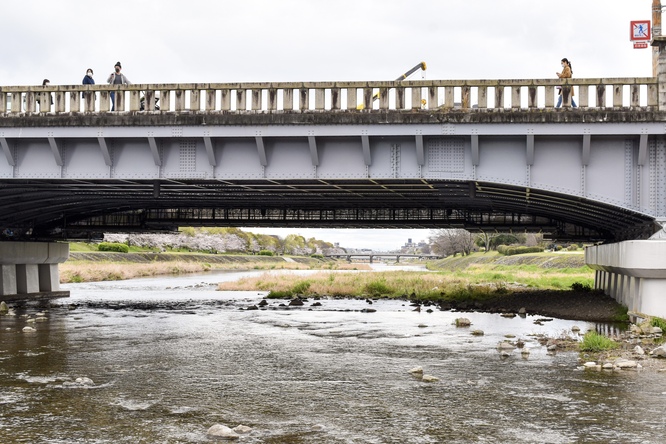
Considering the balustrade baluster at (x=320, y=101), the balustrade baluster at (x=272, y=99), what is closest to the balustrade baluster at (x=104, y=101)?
the balustrade baluster at (x=272, y=99)

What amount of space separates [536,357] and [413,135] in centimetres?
866

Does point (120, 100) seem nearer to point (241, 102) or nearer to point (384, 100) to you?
point (241, 102)

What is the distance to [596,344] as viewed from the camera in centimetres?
2162

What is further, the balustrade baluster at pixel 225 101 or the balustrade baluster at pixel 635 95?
the balustrade baluster at pixel 225 101

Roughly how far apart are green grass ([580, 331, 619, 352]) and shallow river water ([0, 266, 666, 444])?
100 cm

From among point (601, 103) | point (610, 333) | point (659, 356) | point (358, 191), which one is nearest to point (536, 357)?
point (659, 356)

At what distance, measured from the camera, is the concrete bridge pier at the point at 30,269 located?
43.9 metres

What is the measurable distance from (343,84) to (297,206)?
1634 centimetres

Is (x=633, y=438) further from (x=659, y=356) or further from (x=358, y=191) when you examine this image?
(x=358, y=191)

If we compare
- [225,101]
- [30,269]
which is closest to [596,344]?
[225,101]

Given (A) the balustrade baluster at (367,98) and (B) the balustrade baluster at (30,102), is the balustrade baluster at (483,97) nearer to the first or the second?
(A) the balustrade baluster at (367,98)

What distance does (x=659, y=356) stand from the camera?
65.6 ft

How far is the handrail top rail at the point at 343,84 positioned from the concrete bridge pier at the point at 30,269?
17.9m

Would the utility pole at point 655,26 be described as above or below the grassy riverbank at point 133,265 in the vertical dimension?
above
